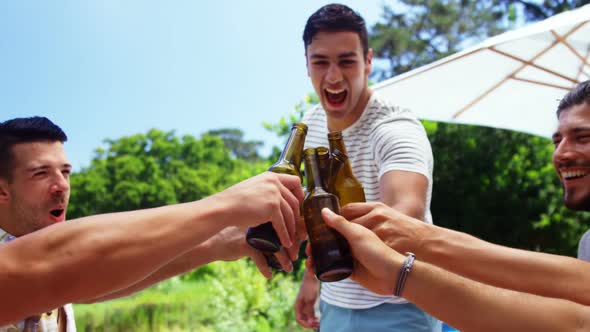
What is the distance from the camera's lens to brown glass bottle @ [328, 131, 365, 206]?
1873 mm

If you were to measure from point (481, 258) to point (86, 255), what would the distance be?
1.04 m

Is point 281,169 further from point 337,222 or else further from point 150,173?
point 150,173

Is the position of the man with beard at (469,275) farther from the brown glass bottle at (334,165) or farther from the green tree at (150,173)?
the green tree at (150,173)

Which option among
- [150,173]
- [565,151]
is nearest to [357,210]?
[565,151]

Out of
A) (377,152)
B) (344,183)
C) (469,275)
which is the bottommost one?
(469,275)

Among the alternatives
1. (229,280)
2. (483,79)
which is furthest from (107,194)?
(483,79)

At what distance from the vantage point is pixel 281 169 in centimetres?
177

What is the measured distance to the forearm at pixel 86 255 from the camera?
106 cm

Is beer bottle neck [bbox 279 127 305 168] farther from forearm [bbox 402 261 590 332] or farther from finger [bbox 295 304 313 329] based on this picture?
finger [bbox 295 304 313 329]

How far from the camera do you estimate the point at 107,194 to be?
101ft

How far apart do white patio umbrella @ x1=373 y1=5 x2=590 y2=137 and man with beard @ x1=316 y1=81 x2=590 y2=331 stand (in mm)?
2426

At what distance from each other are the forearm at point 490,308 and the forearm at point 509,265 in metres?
0.24

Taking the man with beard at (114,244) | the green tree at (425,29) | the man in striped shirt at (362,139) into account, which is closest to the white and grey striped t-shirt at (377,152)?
the man in striped shirt at (362,139)

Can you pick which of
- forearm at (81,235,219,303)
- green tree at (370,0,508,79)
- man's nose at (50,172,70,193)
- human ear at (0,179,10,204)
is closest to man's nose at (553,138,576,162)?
forearm at (81,235,219,303)
